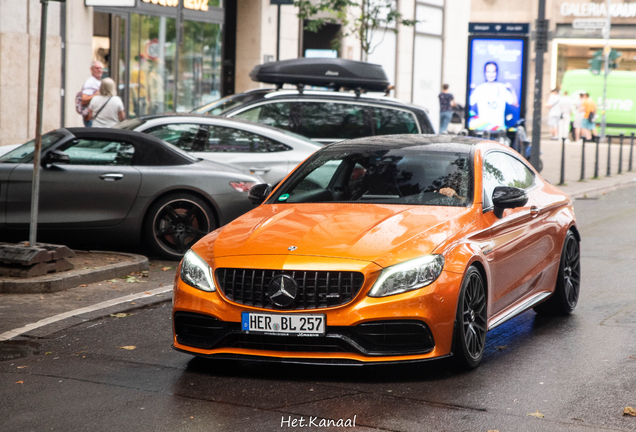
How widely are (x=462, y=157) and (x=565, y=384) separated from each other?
6.00ft

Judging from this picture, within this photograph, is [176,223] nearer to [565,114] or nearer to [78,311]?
[78,311]

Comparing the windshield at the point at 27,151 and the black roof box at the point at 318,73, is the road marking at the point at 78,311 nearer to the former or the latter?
the windshield at the point at 27,151

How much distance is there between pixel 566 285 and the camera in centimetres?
748

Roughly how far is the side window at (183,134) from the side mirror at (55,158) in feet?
5.96

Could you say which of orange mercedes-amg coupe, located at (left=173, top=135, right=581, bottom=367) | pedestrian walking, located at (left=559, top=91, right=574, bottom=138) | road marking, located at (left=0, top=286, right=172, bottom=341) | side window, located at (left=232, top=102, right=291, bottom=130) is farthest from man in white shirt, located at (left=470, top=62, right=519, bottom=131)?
pedestrian walking, located at (left=559, top=91, right=574, bottom=138)

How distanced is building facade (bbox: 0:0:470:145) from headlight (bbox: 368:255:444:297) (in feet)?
30.5

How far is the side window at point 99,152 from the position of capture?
32.4ft

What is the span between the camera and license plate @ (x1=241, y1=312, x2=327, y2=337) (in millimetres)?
5258

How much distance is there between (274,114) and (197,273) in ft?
26.2

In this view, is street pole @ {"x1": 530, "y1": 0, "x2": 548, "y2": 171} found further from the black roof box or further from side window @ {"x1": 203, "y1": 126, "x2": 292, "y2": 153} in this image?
side window @ {"x1": 203, "y1": 126, "x2": 292, "y2": 153}

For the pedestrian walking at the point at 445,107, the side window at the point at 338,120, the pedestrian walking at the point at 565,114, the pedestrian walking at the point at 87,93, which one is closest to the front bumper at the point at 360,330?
the side window at the point at 338,120

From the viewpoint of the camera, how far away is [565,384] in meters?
5.44

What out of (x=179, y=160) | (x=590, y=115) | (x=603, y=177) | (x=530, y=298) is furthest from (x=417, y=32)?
(x=530, y=298)

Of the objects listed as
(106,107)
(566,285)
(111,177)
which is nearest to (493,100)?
(106,107)
